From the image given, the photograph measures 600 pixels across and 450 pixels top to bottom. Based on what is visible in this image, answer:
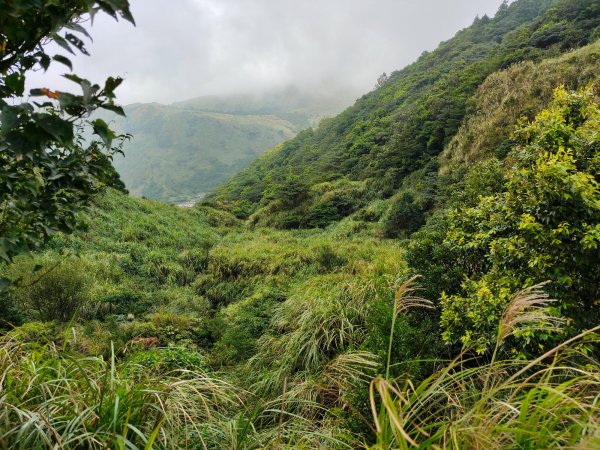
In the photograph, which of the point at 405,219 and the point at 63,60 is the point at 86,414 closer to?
the point at 63,60

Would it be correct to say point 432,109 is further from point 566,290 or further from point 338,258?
point 566,290

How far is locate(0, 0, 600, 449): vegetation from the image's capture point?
1800 mm

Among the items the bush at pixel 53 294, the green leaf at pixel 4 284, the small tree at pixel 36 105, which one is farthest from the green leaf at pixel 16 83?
the bush at pixel 53 294

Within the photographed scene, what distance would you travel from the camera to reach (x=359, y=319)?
18.5 feet

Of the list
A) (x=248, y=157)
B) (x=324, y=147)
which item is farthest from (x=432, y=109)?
(x=248, y=157)

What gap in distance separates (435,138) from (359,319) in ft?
64.2

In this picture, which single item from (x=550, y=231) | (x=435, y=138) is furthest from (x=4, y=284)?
(x=435, y=138)

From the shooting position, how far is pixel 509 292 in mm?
3459

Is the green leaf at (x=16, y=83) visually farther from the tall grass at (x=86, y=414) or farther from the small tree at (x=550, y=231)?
the small tree at (x=550, y=231)

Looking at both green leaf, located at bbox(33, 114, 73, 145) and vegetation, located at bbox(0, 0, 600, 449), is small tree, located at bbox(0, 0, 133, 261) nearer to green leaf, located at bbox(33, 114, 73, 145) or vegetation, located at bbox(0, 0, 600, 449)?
green leaf, located at bbox(33, 114, 73, 145)

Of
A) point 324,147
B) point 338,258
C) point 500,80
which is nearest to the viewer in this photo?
point 338,258

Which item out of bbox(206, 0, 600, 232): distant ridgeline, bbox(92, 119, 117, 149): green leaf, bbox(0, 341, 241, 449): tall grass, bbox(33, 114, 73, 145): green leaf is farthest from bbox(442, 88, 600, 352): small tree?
bbox(206, 0, 600, 232): distant ridgeline

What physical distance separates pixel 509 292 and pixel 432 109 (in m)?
24.5

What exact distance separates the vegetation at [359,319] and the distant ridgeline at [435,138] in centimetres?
21
